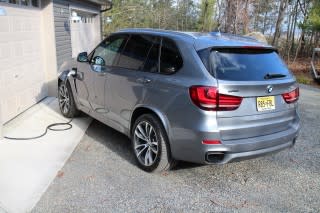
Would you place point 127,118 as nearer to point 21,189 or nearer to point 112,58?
point 112,58

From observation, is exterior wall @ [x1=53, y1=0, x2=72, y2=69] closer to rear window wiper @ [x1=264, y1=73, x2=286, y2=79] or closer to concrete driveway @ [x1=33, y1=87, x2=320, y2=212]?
concrete driveway @ [x1=33, y1=87, x2=320, y2=212]

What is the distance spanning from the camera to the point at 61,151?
507 centimetres

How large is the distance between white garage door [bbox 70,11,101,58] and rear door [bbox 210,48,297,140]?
7713 millimetres

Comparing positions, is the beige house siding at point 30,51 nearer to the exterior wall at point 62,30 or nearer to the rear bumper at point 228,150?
the exterior wall at point 62,30

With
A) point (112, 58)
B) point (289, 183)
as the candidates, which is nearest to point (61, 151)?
point (112, 58)

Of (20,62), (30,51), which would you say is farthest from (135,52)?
(30,51)

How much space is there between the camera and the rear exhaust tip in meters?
3.87

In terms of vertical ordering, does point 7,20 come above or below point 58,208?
above

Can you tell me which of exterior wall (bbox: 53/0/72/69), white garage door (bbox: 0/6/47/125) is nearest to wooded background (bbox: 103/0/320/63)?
exterior wall (bbox: 53/0/72/69)

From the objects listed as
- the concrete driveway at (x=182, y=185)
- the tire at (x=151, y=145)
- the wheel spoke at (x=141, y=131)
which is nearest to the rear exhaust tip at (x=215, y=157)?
the concrete driveway at (x=182, y=185)

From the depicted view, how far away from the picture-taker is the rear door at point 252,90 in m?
3.82

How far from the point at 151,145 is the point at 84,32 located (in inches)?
368

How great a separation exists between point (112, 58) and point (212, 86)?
6.80 ft

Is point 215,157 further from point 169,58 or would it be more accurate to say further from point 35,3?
point 35,3
